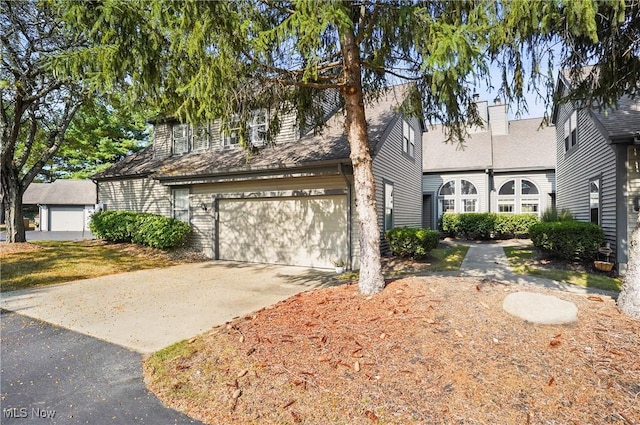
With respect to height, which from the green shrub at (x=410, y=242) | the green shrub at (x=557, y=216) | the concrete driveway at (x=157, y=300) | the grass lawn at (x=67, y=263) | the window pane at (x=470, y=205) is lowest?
the concrete driveway at (x=157, y=300)

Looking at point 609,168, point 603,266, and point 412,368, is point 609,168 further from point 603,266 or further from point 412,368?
point 412,368

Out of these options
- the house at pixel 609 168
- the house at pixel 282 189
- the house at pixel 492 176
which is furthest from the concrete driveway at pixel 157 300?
the house at pixel 492 176

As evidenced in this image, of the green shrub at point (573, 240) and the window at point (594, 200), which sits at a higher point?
the window at point (594, 200)

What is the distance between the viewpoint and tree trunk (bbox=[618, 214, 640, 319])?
4.02 metres

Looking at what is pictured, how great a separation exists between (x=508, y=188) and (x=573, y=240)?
10.6m

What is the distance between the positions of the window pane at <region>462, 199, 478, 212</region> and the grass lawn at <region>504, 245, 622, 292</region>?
809 centimetres

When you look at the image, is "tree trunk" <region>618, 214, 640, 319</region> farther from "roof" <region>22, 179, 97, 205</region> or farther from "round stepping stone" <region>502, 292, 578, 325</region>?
"roof" <region>22, 179, 97, 205</region>

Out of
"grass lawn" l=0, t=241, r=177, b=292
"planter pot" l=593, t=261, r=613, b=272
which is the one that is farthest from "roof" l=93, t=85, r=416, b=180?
"planter pot" l=593, t=261, r=613, b=272

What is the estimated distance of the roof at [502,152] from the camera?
18062mm

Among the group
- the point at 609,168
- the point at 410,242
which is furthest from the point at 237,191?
the point at 609,168

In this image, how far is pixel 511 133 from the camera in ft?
66.8

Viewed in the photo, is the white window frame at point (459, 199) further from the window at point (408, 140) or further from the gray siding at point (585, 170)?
the window at point (408, 140)

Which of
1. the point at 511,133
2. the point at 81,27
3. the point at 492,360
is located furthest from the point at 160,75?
the point at 511,133

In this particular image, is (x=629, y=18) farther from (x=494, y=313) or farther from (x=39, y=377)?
(x=39, y=377)
